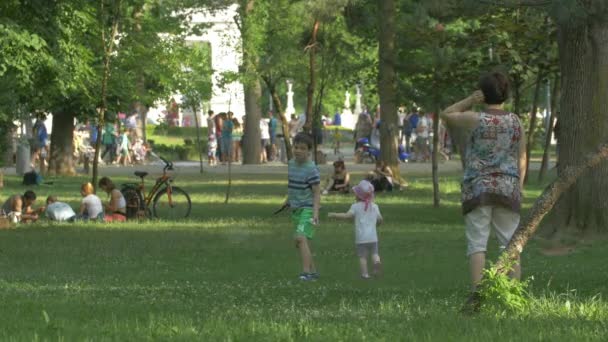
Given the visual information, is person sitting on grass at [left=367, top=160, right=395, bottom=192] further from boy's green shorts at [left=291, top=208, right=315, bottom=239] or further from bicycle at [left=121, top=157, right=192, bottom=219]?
boy's green shorts at [left=291, top=208, right=315, bottom=239]

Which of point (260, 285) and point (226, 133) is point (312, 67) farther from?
point (260, 285)

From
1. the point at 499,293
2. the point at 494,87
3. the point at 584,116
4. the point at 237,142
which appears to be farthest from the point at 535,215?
the point at 237,142

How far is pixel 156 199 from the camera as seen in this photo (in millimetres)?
28375

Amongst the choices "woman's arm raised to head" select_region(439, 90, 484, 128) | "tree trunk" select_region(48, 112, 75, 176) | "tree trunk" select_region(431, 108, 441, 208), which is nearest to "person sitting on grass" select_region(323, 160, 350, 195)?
"tree trunk" select_region(431, 108, 441, 208)

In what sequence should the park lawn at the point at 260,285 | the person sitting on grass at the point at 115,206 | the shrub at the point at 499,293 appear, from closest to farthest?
the park lawn at the point at 260,285, the shrub at the point at 499,293, the person sitting on grass at the point at 115,206

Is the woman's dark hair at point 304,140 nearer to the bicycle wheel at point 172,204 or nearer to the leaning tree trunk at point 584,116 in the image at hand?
the leaning tree trunk at point 584,116

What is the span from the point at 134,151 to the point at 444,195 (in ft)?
78.0

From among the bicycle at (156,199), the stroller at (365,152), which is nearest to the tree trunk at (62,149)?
the stroller at (365,152)

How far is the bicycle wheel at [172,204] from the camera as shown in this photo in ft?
92.9

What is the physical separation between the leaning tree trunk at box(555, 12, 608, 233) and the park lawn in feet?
2.13

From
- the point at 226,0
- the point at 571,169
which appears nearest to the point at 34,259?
the point at 571,169

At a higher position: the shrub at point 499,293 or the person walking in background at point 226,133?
the person walking in background at point 226,133

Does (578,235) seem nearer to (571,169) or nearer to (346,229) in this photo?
(346,229)

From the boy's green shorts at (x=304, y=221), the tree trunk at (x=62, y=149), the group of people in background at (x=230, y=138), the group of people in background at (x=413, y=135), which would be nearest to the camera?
the boy's green shorts at (x=304, y=221)
